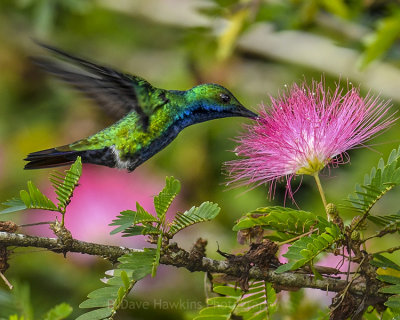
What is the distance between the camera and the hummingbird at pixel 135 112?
2.94 m

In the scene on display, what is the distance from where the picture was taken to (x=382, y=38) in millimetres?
3936

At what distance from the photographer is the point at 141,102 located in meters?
2.98

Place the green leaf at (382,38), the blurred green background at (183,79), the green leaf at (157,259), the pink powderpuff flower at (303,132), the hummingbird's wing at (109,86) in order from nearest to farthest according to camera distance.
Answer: the green leaf at (157,259)
the pink powderpuff flower at (303,132)
the hummingbird's wing at (109,86)
the green leaf at (382,38)
the blurred green background at (183,79)

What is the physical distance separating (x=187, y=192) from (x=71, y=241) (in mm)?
3516

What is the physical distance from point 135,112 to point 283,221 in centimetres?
101

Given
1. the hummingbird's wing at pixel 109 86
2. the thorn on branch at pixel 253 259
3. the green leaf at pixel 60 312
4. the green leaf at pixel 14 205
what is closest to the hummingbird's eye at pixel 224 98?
the hummingbird's wing at pixel 109 86

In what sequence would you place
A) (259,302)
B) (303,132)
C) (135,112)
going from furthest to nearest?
(135,112) < (303,132) < (259,302)

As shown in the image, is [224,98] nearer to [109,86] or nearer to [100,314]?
[109,86]

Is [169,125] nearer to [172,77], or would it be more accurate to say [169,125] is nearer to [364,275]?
[364,275]

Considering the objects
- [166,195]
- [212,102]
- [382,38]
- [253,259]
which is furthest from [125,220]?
[382,38]

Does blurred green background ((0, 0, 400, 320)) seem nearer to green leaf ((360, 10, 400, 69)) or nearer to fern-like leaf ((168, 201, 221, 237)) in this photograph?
green leaf ((360, 10, 400, 69))

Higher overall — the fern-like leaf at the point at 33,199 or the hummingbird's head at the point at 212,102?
the hummingbird's head at the point at 212,102

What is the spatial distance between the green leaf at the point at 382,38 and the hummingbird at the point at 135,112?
46.8 inches

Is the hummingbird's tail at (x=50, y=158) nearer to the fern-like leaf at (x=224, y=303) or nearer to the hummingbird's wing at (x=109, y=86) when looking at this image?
the hummingbird's wing at (x=109, y=86)
